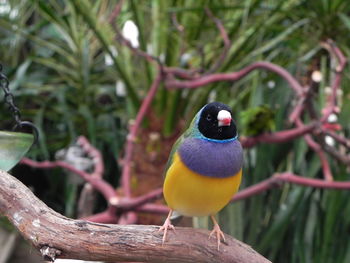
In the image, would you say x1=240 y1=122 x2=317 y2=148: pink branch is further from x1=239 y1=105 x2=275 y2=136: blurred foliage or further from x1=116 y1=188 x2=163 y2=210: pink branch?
x1=116 y1=188 x2=163 y2=210: pink branch

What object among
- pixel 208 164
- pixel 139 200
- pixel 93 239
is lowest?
pixel 139 200

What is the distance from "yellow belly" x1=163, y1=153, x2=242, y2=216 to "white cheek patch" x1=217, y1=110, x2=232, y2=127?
0.09 metres

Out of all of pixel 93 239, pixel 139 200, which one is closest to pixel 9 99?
pixel 93 239

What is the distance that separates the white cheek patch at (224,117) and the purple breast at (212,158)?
47 mm

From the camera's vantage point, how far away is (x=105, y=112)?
2.06m

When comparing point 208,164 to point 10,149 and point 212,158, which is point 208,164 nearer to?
point 212,158

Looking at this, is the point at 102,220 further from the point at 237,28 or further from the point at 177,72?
the point at 237,28

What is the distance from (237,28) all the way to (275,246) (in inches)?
25.8

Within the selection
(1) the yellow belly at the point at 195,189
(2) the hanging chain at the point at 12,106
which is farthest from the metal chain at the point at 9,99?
(1) the yellow belly at the point at 195,189

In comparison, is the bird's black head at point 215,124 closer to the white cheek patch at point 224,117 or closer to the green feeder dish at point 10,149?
the white cheek patch at point 224,117

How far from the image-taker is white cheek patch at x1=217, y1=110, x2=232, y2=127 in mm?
821

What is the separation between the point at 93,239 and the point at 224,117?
250 mm

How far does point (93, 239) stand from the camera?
0.79m

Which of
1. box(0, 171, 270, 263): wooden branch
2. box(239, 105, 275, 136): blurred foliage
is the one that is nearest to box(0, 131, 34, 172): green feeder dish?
box(0, 171, 270, 263): wooden branch
